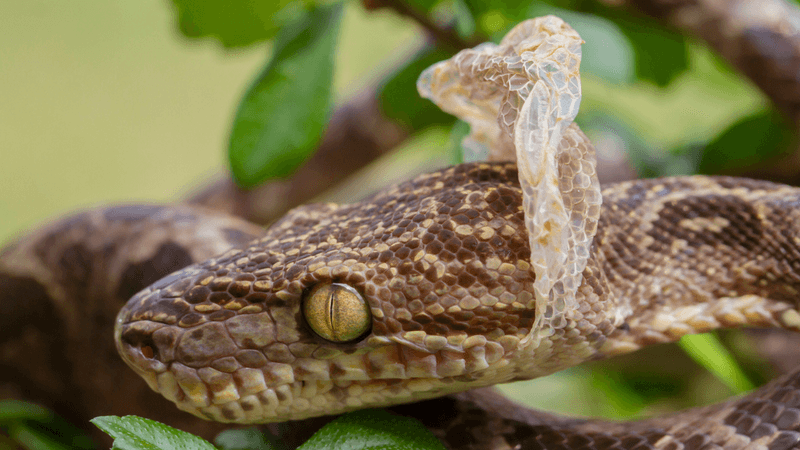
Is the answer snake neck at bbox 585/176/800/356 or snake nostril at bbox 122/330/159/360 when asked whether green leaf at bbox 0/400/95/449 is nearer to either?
snake nostril at bbox 122/330/159/360

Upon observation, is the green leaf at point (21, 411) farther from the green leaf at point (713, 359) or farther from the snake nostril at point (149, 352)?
the green leaf at point (713, 359)

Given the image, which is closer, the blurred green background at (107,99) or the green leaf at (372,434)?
the green leaf at (372,434)

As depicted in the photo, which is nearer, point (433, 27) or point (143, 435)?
point (143, 435)

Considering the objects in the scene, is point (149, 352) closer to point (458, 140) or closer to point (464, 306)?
point (464, 306)

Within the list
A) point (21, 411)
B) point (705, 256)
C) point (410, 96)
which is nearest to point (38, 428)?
point (21, 411)

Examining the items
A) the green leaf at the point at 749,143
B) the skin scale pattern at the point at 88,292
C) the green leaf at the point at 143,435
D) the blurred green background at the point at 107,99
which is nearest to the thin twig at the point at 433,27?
the skin scale pattern at the point at 88,292

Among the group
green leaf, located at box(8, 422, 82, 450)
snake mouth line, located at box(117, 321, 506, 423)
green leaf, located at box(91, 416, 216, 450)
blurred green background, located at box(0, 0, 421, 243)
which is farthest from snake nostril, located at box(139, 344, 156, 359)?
blurred green background, located at box(0, 0, 421, 243)
